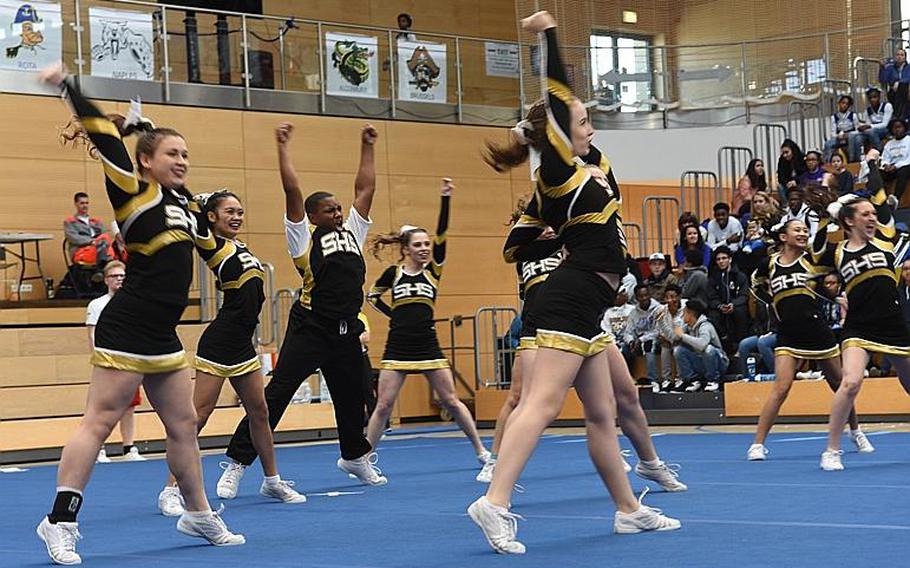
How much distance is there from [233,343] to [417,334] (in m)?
2.98

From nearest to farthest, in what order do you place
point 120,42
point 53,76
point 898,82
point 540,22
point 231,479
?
point 540,22 < point 53,76 < point 231,479 < point 120,42 < point 898,82

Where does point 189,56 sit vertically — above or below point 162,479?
above

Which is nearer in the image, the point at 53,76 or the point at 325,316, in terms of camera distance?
the point at 53,76

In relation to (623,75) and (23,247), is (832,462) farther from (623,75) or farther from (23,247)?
(623,75)

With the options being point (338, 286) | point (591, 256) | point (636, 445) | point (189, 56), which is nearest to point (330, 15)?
point (189, 56)

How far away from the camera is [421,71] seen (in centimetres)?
2277

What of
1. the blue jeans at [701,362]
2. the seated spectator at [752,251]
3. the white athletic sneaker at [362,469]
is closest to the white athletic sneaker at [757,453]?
the white athletic sneaker at [362,469]

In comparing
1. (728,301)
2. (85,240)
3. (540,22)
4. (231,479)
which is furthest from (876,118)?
(540,22)

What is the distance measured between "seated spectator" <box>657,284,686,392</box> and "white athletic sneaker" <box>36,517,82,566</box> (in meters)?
→ 12.9

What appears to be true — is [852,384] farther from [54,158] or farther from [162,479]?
[54,158]

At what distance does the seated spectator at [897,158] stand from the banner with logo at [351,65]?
7.72 metres

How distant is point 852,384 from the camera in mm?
10188

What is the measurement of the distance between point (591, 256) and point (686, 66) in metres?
19.4

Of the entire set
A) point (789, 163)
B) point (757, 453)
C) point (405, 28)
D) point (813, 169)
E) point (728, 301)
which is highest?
point (405, 28)
